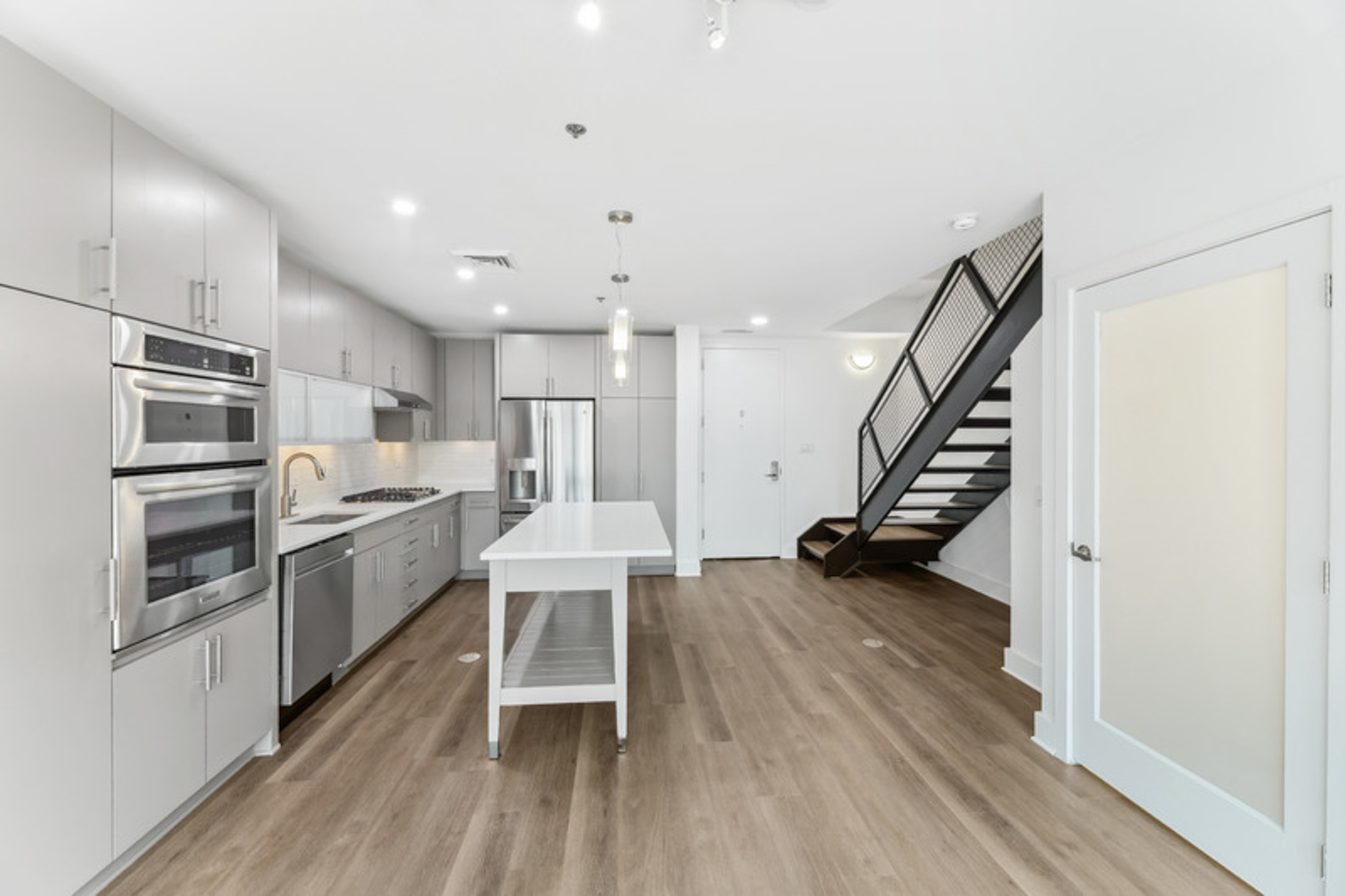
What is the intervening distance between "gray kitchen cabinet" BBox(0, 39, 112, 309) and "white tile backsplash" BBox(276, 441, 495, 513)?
198 cm

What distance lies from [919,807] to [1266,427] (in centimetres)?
179

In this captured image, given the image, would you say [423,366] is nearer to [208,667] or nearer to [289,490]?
[289,490]

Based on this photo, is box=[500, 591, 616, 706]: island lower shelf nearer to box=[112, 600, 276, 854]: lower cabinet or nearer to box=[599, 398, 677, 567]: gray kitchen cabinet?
box=[112, 600, 276, 854]: lower cabinet

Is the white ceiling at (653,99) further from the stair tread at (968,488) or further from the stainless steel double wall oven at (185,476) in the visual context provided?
the stair tread at (968,488)

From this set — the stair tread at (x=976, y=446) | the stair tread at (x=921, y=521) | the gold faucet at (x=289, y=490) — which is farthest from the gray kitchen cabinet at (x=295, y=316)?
the stair tread at (x=921, y=521)

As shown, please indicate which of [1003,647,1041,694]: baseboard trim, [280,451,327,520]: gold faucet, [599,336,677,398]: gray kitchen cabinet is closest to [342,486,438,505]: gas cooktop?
[280,451,327,520]: gold faucet

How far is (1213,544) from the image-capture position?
75.0 inches

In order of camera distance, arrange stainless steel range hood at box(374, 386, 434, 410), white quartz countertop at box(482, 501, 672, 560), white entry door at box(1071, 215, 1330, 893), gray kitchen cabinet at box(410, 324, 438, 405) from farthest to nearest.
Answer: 1. gray kitchen cabinet at box(410, 324, 438, 405)
2. stainless steel range hood at box(374, 386, 434, 410)
3. white quartz countertop at box(482, 501, 672, 560)
4. white entry door at box(1071, 215, 1330, 893)

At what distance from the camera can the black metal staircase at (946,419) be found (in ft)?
11.7

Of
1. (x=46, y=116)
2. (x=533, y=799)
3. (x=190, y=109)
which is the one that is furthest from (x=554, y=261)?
(x=533, y=799)

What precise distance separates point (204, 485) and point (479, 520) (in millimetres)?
3503

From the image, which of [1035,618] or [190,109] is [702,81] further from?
[1035,618]

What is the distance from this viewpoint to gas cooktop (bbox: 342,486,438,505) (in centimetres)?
457

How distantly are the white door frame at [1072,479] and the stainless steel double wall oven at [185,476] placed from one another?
3.63 m
